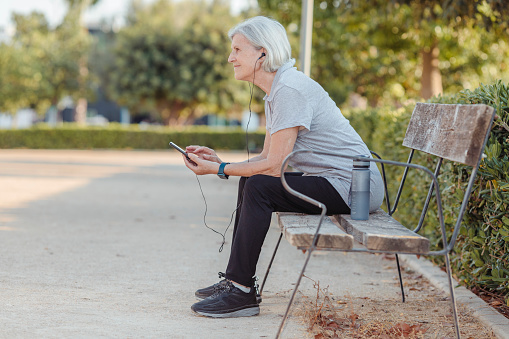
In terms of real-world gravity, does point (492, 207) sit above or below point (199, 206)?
above

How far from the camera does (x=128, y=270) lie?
5.36m

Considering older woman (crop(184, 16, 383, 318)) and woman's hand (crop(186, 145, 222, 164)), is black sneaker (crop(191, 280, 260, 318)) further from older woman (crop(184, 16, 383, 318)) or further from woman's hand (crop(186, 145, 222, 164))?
woman's hand (crop(186, 145, 222, 164))

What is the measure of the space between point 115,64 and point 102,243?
116ft

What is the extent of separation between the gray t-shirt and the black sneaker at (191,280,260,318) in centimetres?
77

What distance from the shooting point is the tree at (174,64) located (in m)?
38.4

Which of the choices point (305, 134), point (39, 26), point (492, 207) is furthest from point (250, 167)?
point (39, 26)

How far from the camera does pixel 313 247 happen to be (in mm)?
3225

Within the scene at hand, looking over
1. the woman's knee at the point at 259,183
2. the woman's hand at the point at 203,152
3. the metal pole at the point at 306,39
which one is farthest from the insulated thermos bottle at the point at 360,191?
the metal pole at the point at 306,39

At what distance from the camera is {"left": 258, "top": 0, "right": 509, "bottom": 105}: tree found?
12109 mm

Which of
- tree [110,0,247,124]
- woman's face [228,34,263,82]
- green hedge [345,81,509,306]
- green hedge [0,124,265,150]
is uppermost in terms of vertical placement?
woman's face [228,34,263,82]

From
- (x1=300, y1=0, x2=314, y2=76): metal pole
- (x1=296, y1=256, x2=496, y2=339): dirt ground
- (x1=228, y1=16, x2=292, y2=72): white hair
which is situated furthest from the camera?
(x1=300, y1=0, x2=314, y2=76): metal pole

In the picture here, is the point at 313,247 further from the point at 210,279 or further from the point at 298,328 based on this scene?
the point at 210,279

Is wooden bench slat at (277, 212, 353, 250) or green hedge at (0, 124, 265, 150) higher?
wooden bench slat at (277, 212, 353, 250)

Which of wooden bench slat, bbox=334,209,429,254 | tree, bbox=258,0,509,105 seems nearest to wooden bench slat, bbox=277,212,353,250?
wooden bench slat, bbox=334,209,429,254
